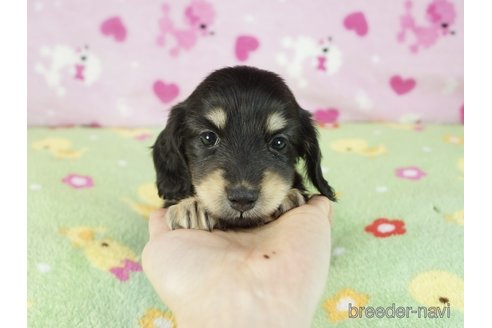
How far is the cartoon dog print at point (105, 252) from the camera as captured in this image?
6.72 feet

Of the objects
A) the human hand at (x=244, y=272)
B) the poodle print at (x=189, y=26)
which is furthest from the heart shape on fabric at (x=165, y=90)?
the human hand at (x=244, y=272)

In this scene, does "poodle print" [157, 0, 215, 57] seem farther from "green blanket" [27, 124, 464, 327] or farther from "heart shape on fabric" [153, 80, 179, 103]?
"green blanket" [27, 124, 464, 327]

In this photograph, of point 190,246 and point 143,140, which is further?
point 143,140

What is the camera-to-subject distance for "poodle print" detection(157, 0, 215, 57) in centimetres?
350

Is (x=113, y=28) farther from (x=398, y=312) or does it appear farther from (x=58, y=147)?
(x=398, y=312)

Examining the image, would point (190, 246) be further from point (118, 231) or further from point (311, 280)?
point (118, 231)

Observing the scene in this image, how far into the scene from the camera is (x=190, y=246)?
1697 millimetres

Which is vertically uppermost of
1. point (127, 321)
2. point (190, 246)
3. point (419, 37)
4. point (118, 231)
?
point (419, 37)

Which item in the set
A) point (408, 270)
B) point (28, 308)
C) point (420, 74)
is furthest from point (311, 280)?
point (420, 74)

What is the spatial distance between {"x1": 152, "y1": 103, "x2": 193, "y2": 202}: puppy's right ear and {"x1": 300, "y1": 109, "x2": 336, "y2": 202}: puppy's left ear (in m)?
0.44

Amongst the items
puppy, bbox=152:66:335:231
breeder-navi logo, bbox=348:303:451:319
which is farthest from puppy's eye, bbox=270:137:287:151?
breeder-navi logo, bbox=348:303:451:319

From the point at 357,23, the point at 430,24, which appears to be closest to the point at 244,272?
the point at 357,23

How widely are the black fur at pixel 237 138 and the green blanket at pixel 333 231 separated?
1.06 ft
